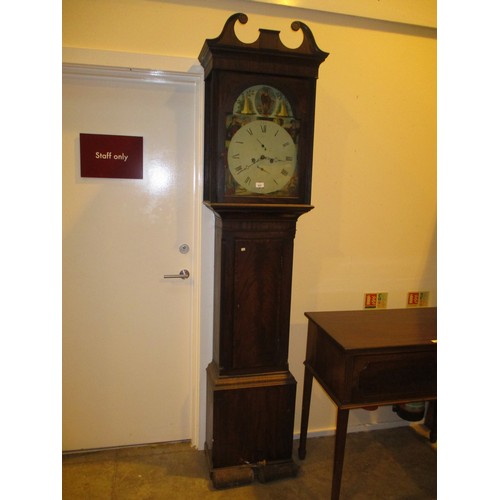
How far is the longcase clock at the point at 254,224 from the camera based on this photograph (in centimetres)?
181

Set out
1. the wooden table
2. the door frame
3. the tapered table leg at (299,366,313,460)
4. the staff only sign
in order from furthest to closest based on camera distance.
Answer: the tapered table leg at (299,366,313,460), the staff only sign, the door frame, the wooden table

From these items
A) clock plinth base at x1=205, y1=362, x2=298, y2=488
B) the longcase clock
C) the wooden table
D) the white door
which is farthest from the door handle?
the wooden table

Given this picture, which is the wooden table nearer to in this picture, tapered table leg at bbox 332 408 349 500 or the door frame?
tapered table leg at bbox 332 408 349 500

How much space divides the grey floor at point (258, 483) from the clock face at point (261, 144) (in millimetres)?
1418

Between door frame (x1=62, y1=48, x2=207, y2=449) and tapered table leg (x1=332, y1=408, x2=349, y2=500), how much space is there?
0.78 m

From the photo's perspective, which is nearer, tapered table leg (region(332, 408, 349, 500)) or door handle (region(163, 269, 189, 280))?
tapered table leg (region(332, 408, 349, 500))

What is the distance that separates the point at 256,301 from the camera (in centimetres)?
199

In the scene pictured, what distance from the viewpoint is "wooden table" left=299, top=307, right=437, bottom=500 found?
5.83 ft

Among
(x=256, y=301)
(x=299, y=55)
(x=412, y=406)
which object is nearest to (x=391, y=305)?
(x=412, y=406)

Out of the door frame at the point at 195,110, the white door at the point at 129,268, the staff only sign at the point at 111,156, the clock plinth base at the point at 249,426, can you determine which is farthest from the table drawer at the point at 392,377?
the staff only sign at the point at 111,156

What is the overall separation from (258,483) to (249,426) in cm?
31
